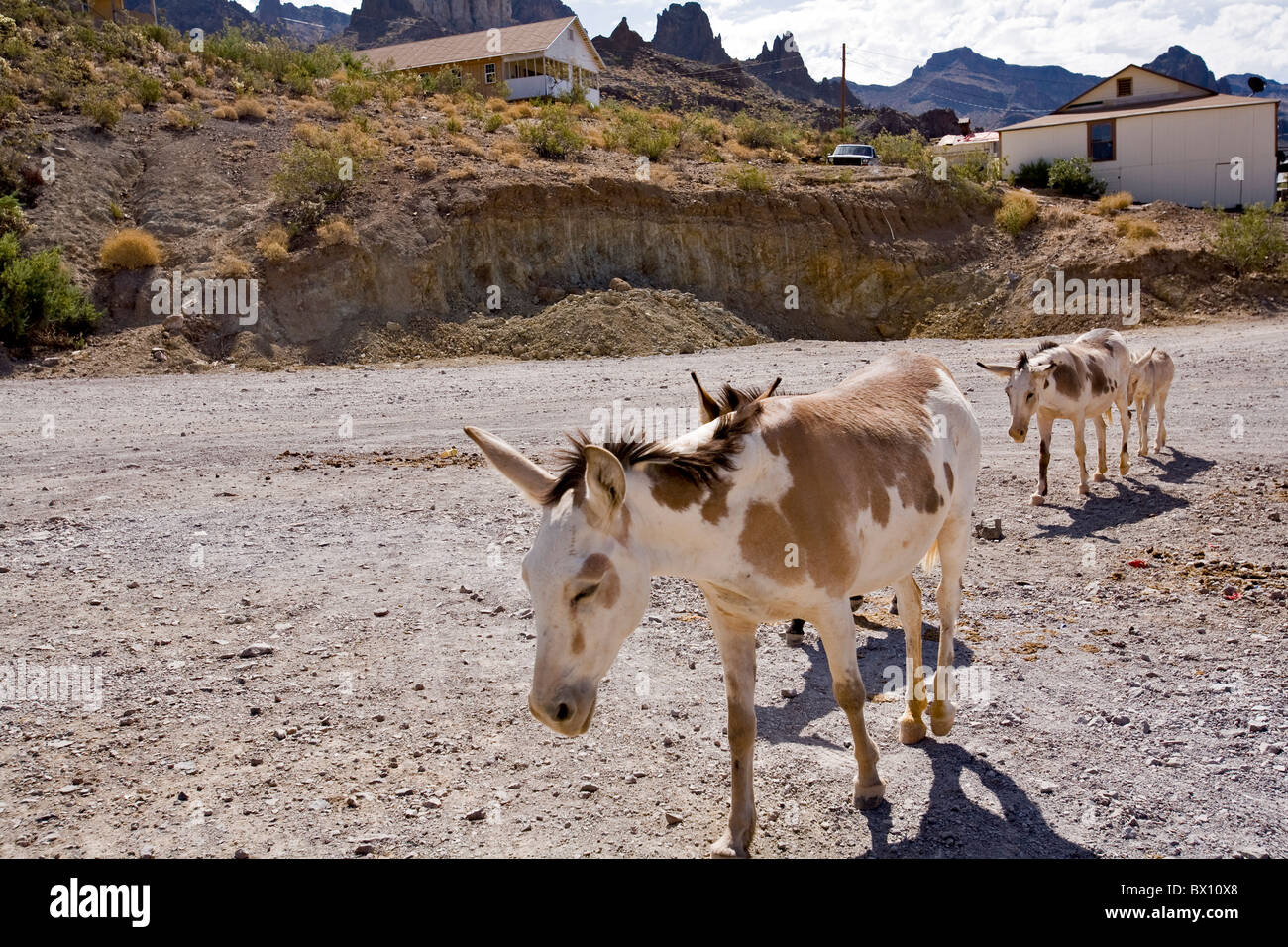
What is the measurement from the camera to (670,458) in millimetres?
3426

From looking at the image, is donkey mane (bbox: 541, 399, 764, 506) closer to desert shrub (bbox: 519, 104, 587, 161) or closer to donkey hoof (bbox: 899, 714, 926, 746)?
donkey hoof (bbox: 899, 714, 926, 746)

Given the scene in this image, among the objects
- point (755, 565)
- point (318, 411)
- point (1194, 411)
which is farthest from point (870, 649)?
point (318, 411)

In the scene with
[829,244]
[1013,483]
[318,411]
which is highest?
[829,244]

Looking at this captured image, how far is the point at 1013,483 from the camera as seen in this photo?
10.9 m

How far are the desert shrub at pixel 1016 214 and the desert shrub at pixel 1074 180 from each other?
679 cm

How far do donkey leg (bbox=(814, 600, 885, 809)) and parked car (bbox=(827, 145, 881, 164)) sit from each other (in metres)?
43.0

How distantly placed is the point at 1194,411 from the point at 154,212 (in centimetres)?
2825

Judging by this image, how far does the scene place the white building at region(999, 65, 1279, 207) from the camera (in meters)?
38.8

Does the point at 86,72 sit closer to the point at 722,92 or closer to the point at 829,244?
the point at 829,244

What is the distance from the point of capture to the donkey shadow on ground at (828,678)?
16.6ft

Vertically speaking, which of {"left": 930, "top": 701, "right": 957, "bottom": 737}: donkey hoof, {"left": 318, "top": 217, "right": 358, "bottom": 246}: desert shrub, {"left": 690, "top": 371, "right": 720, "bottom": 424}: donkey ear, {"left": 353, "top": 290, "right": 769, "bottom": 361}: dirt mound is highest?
{"left": 318, "top": 217, "right": 358, "bottom": 246}: desert shrub

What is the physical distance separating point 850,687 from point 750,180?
106 ft
